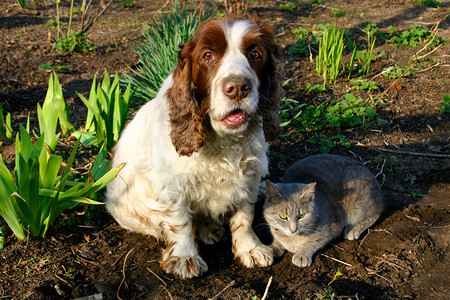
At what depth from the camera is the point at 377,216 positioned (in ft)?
11.8

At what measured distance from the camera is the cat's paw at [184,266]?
309 centimetres

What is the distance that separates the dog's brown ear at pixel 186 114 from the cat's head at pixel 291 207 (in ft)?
2.81

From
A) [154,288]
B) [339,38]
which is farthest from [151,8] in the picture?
[154,288]

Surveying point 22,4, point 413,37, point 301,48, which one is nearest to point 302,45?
point 301,48

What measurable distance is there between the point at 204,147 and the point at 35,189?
1147 millimetres

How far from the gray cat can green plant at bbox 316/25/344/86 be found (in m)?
2.01

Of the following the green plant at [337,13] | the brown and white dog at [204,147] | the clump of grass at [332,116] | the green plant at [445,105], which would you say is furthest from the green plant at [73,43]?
the green plant at [445,105]

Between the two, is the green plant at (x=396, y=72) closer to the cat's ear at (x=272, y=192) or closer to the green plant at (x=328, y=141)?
the green plant at (x=328, y=141)

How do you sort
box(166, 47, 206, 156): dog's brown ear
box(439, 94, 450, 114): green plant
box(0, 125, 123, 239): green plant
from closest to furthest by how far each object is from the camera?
box(166, 47, 206, 156): dog's brown ear → box(0, 125, 123, 239): green plant → box(439, 94, 450, 114): green plant

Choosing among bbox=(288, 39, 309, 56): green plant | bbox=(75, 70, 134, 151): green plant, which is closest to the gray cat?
bbox=(75, 70, 134, 151): green plant

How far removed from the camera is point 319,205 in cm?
348

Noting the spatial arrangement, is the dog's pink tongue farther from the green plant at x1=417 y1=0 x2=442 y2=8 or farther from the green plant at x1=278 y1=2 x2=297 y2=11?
the green plant at x1=417 y1=0 x2=442 y2=8

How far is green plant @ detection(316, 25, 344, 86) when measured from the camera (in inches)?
209

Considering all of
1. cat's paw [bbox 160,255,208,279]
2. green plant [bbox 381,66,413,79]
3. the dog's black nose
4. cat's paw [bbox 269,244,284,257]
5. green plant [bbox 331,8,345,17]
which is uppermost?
the dog's black nose
